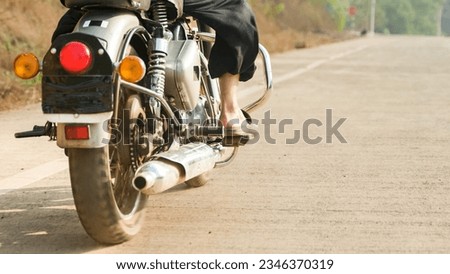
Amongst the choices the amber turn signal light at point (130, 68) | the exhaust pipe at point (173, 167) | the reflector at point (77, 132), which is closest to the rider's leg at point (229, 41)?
the exhaust pipe at point (173, 167)

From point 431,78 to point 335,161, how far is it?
391 inches

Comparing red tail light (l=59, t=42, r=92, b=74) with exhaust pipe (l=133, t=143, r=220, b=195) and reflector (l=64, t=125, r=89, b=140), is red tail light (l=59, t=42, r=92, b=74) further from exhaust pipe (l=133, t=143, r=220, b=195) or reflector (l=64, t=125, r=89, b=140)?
exhaust pipe (l=133, t=143, r=220, b=195)

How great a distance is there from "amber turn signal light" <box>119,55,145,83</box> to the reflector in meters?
0.26

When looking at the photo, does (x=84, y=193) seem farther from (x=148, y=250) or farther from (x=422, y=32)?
(x=422, y=32)

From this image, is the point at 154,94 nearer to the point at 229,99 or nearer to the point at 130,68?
the point at 130,68

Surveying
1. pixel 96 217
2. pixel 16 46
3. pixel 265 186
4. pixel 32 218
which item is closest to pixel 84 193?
pixel 96 217

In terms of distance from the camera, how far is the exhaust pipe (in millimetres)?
4320

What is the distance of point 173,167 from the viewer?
4598 millimetres

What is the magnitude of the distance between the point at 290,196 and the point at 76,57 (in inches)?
78.6

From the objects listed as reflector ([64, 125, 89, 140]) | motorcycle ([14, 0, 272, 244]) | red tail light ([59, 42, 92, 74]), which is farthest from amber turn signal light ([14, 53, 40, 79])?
reflector ([64, 125, 89, 140])

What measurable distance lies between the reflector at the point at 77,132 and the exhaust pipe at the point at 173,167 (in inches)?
10.7

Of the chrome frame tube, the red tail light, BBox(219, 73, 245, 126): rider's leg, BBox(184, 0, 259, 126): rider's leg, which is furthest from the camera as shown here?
BBox(219, 73, 245, 126): rider's leg

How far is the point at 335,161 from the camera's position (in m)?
7.17

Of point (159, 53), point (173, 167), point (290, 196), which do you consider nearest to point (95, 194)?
point (173, 167)
